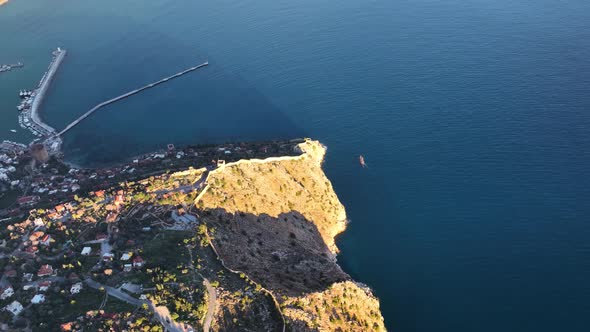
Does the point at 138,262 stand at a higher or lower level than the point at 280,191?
higher

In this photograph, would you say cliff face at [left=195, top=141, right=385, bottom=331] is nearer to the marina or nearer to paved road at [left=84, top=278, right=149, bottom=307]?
paved road at [left=84, top=278, right=149, bottom=307]

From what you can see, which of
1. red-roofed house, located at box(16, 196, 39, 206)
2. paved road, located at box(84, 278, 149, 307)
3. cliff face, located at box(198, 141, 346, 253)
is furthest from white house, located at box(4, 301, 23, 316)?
red-roofed house, located at box(16, 196, 39, 206)

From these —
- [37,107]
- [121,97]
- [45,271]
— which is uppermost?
[121,97]

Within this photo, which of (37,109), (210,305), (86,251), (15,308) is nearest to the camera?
(210,305)

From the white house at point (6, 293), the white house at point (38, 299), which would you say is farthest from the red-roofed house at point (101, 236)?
the white house at point (6, 293)

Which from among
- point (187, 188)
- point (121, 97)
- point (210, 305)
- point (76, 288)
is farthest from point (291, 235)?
point (121, 97)

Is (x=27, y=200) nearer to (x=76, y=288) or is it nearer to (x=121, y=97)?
(x=76, y=288)

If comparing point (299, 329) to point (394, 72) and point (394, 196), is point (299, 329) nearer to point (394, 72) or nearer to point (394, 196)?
point (394, 196)
